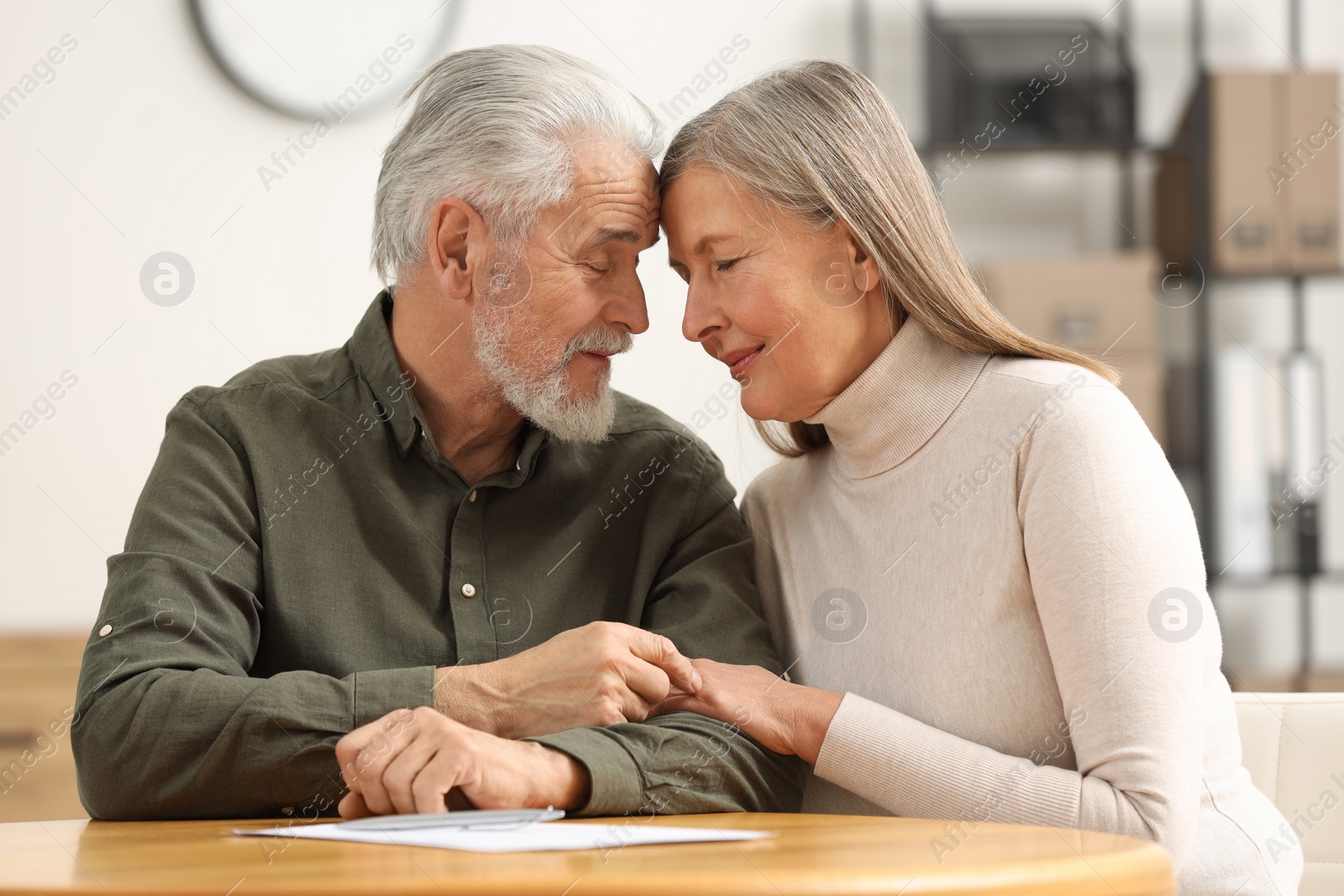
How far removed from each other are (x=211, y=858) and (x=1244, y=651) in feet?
9.07

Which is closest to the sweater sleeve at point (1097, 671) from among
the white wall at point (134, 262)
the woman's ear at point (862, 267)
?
the woman's ear at point (862, 267)

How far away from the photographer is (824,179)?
1.30m

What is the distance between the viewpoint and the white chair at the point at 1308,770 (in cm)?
136

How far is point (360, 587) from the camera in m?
1.34

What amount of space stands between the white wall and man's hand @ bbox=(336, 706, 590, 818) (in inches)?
58.0

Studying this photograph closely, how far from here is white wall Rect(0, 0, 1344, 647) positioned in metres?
2.50

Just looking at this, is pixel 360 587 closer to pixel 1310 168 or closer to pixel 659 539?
pixel 659 539

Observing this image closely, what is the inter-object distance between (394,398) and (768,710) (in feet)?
1.91

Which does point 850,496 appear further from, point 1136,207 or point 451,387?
point 1136,207

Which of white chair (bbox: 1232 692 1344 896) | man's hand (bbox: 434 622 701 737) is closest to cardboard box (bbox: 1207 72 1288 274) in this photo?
white chair (bbox: 1232 692 1344 896)

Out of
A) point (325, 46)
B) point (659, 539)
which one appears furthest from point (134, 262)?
point (659, 539)

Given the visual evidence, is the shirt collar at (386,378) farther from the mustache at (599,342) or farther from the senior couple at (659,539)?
the mustache at (599,342)

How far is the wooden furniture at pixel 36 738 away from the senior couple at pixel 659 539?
1.28 m

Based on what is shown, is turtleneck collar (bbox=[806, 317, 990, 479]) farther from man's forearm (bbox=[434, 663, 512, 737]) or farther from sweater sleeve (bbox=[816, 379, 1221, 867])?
man's forearm (bbox=[434, 663, 512, 737])
